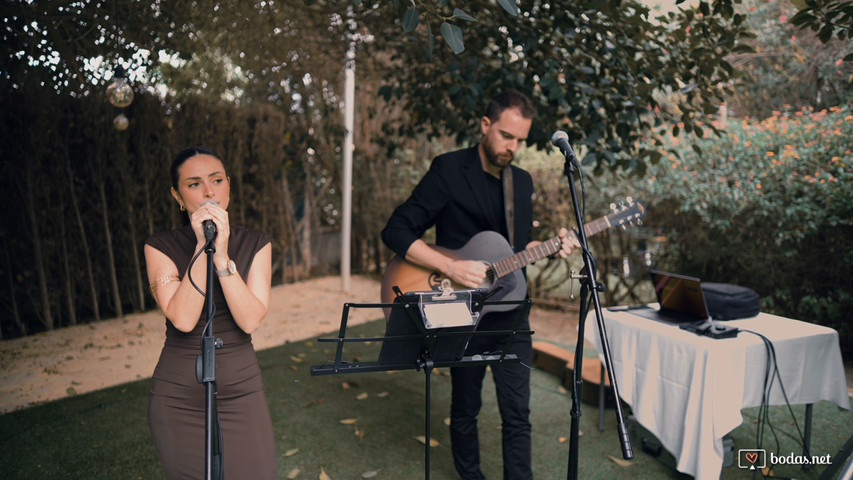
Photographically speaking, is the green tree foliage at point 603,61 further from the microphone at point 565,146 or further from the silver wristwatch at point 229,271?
the silver wristwatch at point 229,271

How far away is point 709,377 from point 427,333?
1613mm

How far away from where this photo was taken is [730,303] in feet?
10.8

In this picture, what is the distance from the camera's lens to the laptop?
3.18 meters

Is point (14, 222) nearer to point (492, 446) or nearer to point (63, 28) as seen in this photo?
point (63, 28)

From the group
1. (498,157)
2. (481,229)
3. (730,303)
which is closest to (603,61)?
(498,157)

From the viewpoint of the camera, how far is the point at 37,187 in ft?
19.6

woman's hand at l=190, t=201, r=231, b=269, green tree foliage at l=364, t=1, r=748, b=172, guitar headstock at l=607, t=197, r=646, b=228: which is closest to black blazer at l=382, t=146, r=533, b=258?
guitar headstock at l=607, t=197, r=646, b=228

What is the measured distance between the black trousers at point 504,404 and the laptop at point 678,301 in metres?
1.03

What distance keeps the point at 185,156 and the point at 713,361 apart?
102 inches

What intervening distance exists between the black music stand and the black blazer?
96 centimetres

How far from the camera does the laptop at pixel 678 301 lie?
125 inches

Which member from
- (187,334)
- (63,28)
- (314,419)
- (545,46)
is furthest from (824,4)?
(63,28)

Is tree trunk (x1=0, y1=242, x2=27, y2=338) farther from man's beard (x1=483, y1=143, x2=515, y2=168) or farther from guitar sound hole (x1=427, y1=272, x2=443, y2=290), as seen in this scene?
man's beard (x1=483, y1=143, x2=515, y2=168)

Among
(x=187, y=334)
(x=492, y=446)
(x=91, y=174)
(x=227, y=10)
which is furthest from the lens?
(x=91, y=174)
